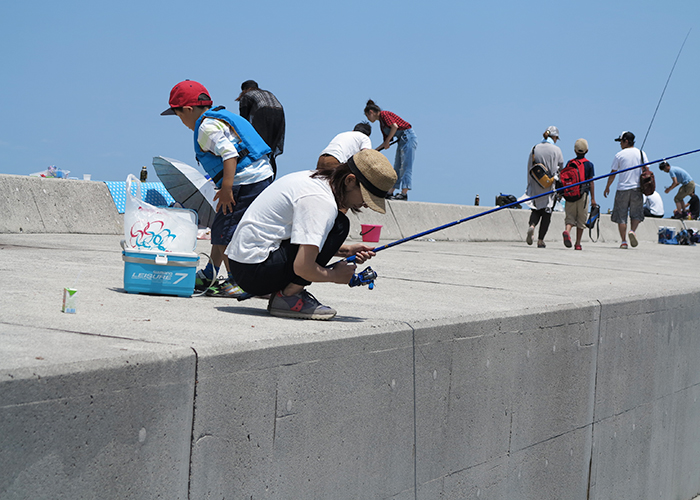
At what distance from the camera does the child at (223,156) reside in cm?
415

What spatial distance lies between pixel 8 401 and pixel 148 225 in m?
2.03

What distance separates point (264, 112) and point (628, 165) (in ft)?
24.6

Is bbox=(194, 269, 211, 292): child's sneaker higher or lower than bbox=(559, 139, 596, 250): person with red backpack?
lower

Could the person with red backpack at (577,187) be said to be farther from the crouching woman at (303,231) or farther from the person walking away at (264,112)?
the crouching woman at (303,231)

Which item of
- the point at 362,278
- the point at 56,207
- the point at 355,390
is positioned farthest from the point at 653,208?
the point at 355,390

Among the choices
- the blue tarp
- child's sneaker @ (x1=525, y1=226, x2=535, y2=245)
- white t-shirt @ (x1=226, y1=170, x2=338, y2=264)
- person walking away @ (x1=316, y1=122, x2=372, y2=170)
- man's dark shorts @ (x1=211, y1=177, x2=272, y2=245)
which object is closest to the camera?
white t-shirt @ (x1=226, y1=170, x2=338, y2=264)

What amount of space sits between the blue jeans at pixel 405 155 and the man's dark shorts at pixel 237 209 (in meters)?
7.89

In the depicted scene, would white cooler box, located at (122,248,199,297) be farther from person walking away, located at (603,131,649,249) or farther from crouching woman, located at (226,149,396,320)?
person walking away, located at (603,131,649,249)

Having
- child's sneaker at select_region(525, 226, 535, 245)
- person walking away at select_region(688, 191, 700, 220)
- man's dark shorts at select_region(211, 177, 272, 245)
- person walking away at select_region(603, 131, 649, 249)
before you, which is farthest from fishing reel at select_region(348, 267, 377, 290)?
person walking away at select_region(688, 191, 700, 220)

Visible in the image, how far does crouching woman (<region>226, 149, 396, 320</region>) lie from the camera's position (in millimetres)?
3113

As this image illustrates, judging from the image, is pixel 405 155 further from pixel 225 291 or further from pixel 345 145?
pixel 225 291

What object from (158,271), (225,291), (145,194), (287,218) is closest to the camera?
(287,218)

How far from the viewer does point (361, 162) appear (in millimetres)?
3160

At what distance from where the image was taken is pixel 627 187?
41.4 ft
